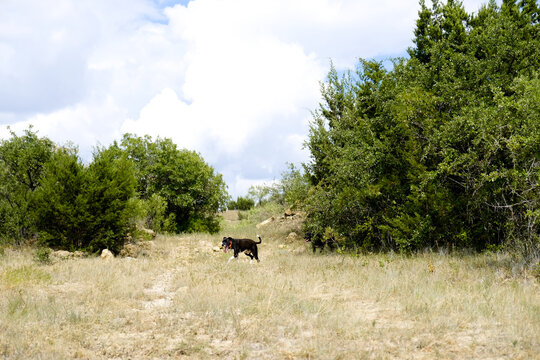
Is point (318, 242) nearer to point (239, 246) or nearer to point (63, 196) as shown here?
point (239, 246)

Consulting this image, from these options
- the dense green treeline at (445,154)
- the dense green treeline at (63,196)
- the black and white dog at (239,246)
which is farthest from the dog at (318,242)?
the dense green treeline at (63,196)

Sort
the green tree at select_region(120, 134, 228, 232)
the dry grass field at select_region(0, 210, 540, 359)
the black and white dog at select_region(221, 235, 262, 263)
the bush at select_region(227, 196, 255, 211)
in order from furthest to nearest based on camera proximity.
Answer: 1. the bush at select_region(227, 196, 255, 211)
2. the green tree at select_region(120, 134, 228, 232)
3. the black and white dog at select_region(221, 235, 262, 263)
4. the dry grass field at select_region(0, 210, 540, 359)

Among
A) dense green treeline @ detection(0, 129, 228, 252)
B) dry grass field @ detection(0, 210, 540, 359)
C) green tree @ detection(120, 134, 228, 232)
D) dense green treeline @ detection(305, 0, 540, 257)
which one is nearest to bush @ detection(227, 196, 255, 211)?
green tree @ detection(120, 134, 228, 232)

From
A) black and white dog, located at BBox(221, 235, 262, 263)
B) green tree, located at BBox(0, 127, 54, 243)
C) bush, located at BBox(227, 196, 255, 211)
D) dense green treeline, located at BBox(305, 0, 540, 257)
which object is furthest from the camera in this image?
bush, located at BBox(227, 196, 255, 211)

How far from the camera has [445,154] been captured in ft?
42.1

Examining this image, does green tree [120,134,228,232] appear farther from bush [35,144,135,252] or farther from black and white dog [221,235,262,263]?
black and white dog [221,235,262,263]

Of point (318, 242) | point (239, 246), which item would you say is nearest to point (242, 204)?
point (318, 242)

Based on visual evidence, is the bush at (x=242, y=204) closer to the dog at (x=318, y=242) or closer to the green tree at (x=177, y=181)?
the green tree at (x=177, y=181)

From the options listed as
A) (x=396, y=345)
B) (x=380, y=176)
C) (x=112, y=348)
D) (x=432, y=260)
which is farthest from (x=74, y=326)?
(x=380, y=176)

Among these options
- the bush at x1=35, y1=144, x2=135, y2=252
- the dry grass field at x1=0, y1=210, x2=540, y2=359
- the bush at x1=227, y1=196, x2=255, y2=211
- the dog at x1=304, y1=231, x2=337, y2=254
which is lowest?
the dry grass field at x1=0, y1=210, x2=540, y2=359

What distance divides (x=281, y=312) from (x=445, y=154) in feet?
26.6

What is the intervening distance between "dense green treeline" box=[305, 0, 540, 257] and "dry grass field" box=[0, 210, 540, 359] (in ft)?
6.12

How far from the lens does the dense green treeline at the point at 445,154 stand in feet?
37.8

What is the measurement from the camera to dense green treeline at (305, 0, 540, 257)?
1151 centimetres
